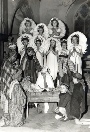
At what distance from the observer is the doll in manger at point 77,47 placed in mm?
7926

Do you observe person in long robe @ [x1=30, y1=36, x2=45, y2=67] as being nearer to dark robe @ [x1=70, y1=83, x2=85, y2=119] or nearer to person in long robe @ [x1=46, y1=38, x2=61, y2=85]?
person in long robe @ [x1=46, y1=38, x2=61, y2=85]

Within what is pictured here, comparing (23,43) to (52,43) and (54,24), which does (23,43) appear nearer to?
(52,43)

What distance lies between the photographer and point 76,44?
794cm

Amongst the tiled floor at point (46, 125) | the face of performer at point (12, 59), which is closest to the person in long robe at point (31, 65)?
the face of performer at point (12, 59)

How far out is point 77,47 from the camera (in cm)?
793

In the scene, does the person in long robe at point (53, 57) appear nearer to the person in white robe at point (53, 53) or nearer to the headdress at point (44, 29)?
the person in white robe at point (53, 53)

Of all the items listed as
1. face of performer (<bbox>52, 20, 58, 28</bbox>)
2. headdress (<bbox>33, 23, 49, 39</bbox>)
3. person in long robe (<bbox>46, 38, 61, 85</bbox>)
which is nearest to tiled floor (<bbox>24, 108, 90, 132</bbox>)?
person in long robe (<bbox>46, 38, 61, 85</bbox>)

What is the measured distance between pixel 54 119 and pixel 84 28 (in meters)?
5.64

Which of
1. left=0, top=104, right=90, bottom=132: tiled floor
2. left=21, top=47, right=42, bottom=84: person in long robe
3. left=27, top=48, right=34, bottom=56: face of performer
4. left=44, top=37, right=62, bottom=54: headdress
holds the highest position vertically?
left=44, top=37, right=62, bottom=54: headdress

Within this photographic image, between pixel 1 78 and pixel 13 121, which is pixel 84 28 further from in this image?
pixel 13 121

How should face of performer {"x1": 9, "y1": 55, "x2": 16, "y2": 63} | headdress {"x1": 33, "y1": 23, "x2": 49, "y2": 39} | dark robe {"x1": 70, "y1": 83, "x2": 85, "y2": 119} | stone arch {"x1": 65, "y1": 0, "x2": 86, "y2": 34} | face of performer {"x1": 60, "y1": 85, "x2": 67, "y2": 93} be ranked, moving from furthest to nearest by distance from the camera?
stone arch {"x1": 65, "y1": 0, "x2": 86, "y2": 34} → headdress {"x1": 33, "y1": 23, "x2": 49, "y2": 39} → face of performer {"x1": 9, "y1": 55, "x2": 16, "y2": 63} → face of performer {"x1": 60, "y1": 85, "x2": 67, "y2": 93} → dark robe {"x1": 70, "y1": 83, "x2": 85, "y2": 119}


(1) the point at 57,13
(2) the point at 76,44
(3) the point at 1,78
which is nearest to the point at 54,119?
(3) the point at 1,78

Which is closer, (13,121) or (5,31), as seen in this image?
(13,121)

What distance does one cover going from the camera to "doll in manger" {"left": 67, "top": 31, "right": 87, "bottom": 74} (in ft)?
26.0
